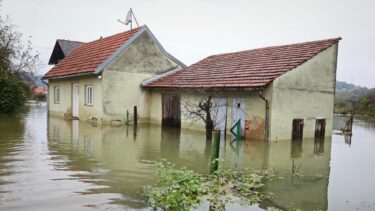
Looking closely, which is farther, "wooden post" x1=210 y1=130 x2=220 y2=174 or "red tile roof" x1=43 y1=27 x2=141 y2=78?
"red tile roof" x1=43 y1=27 x2=141 y2=78

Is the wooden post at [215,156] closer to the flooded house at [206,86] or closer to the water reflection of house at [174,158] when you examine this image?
the water reflection of house at [174,158]

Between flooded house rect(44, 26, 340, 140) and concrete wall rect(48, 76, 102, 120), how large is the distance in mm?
59

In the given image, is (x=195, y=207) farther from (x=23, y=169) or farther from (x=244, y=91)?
(x=244, y=91)

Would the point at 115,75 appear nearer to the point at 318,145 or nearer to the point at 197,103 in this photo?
the point at 197,103

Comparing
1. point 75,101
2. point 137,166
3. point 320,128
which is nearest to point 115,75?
point 75,101

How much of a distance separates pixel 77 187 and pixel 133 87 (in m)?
14.6

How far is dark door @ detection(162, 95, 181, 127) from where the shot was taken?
66.8 ft

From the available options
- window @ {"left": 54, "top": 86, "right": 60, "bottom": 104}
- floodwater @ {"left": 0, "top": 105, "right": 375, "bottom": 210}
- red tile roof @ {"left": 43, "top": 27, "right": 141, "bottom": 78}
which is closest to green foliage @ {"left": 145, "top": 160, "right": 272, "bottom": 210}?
floodwater @ {"left": 0, "top": 105, "right": 375, "bottom": 210}

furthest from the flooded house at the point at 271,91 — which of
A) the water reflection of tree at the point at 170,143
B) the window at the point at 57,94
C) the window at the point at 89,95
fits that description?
the window at the point at 57,94

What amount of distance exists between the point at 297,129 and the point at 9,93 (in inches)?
829

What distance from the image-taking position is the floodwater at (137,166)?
7039 millimetres

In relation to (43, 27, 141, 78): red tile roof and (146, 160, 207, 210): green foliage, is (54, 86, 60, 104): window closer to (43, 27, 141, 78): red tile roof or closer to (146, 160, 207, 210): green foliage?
(43, 27, 141, 78): red tile roof

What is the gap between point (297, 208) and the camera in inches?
271

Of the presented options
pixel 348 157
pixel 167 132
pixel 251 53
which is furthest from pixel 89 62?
pixel 348 157
